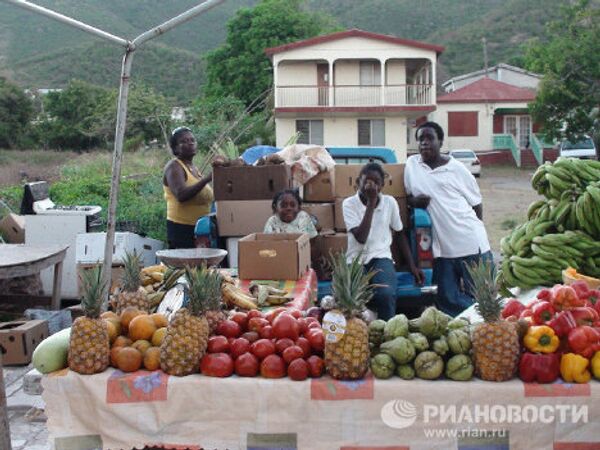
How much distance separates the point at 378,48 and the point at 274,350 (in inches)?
1283

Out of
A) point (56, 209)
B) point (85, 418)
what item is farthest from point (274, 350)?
point (56, 209)

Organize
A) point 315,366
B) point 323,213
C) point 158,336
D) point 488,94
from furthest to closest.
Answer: point 488,94 < point 323,213 < point 158,336 < point 315,366

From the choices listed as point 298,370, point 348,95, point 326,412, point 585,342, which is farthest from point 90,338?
point 348,95

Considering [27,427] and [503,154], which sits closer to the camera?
[27,427]

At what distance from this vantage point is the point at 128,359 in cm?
344

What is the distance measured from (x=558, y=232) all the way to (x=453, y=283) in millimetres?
1189

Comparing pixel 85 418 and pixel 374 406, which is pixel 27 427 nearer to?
pixel 85 418

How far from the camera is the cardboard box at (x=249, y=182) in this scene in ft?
23.4

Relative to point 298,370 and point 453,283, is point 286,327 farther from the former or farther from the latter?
point 453,283

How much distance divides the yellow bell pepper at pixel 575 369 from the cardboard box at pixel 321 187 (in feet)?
14.4

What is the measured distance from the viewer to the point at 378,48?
114ft

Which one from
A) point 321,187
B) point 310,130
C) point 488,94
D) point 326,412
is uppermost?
point 488,94

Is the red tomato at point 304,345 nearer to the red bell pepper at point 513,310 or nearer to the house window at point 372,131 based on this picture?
the red bell pepper at point 513,310

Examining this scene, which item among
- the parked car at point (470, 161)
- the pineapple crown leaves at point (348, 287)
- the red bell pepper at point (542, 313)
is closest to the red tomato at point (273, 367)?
the pineapple crown leaves at point (348, 287)
